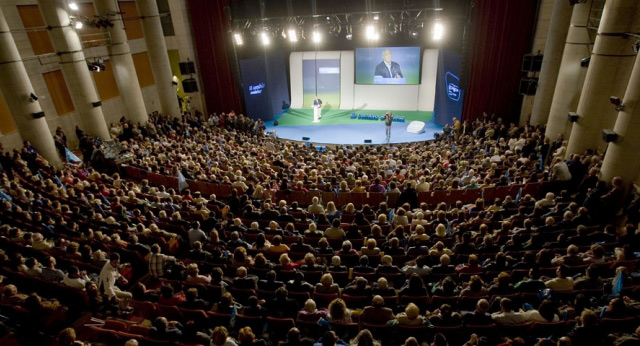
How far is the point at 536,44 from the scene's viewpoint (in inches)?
580

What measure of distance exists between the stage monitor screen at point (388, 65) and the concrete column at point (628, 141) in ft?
44.9

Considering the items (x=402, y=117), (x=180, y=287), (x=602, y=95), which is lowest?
(x=402, y=117)

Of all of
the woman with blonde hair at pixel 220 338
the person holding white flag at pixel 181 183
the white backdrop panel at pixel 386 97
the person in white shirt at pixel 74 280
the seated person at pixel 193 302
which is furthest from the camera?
the white backdrop panel at pixel 386 97

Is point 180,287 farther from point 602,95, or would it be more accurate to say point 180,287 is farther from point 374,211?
point 602,95

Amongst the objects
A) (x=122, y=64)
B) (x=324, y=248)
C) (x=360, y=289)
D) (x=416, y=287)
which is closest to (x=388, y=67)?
(x=122, y=64)

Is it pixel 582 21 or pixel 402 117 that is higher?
pixel 582 21

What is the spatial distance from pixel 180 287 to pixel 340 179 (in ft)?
18.7

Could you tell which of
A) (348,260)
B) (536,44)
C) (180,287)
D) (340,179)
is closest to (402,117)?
(536,44)

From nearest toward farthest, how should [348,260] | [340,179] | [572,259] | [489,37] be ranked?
1. [572,259]
2. [348,260]
3. [340,179]
4. [489,37]

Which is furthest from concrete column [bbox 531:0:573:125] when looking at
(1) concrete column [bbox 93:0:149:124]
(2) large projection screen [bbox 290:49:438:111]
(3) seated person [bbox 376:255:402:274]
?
(1) concrete column [bbox 93:0:149:124]

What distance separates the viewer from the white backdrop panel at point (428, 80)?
20.5m

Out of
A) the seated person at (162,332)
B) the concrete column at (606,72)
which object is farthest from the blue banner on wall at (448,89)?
the seated person at (162,332)

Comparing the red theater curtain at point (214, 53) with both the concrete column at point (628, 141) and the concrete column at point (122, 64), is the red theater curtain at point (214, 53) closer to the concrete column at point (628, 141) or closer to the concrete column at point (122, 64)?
the concrete column at point (122, 64)

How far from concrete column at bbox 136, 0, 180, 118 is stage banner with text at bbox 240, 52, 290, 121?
391 cm
